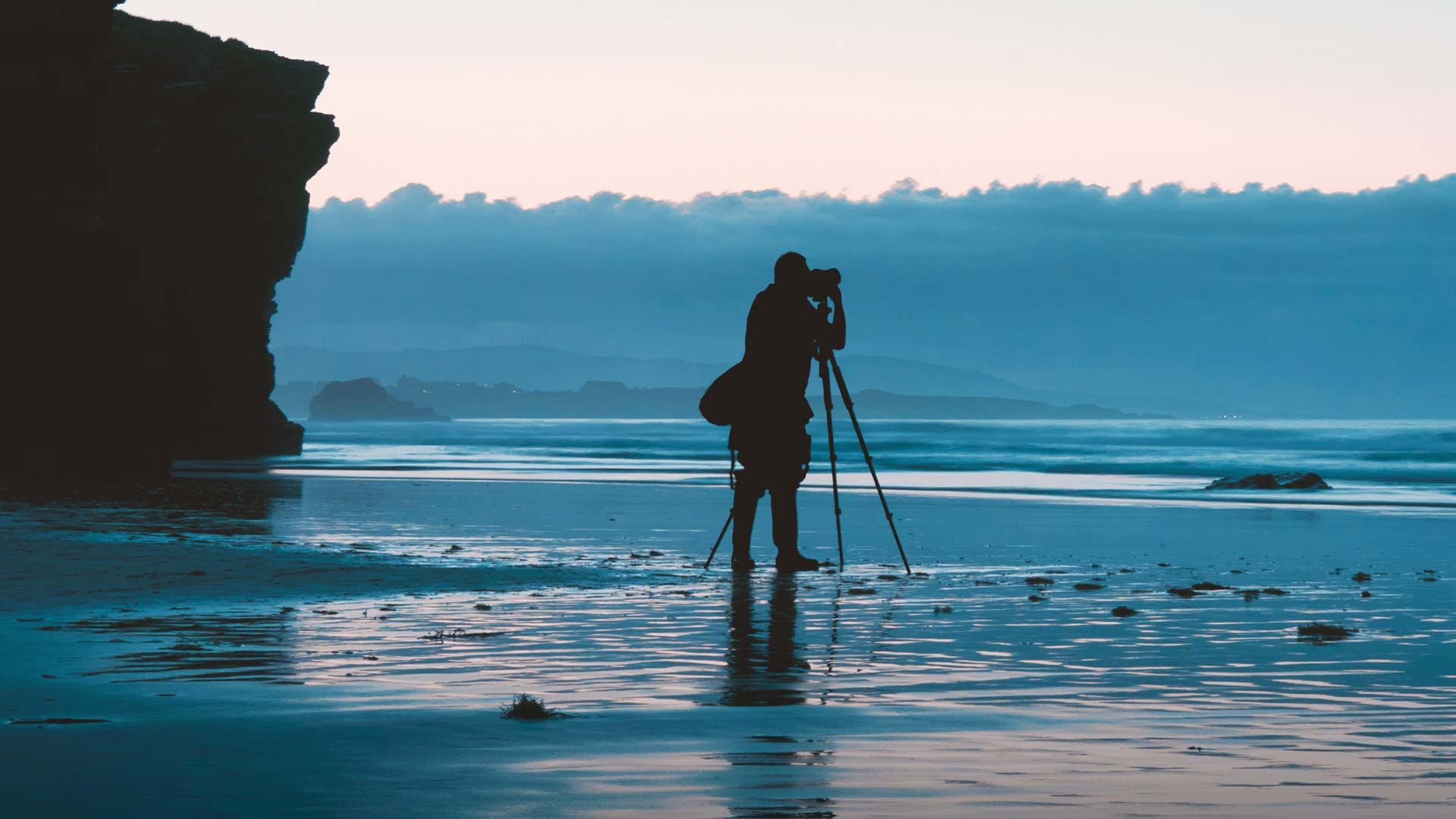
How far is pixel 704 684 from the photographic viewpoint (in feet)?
22.9

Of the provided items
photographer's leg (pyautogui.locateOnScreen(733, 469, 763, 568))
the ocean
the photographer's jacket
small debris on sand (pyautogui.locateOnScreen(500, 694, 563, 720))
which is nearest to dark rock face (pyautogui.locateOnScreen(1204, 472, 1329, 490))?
the ocean

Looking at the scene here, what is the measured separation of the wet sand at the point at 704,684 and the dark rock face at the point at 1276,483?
18872 millimetres

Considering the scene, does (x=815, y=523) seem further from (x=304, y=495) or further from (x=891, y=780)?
(x=891, y=780)

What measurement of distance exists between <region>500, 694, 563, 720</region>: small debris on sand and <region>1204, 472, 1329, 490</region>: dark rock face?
2997 centimetres

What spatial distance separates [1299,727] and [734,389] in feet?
26.6

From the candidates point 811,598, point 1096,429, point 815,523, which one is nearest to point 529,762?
point 811,598

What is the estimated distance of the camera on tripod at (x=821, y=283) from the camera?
13219mm

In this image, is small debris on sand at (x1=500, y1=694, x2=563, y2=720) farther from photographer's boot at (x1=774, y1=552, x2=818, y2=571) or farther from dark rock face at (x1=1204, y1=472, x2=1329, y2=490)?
dark rock face at (x1=1204, y1=472, x2=1329, y2=490)

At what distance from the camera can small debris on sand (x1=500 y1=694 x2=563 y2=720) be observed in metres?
5.88

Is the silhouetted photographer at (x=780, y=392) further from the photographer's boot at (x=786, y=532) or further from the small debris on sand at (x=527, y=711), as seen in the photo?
the small debris on sand at (x=527, y=711)

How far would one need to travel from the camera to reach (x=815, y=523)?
829 inches

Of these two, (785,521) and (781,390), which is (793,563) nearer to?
(785,521)

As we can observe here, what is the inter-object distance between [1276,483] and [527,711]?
30.7 meters

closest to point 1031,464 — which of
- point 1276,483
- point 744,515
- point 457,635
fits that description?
point 1276,483
